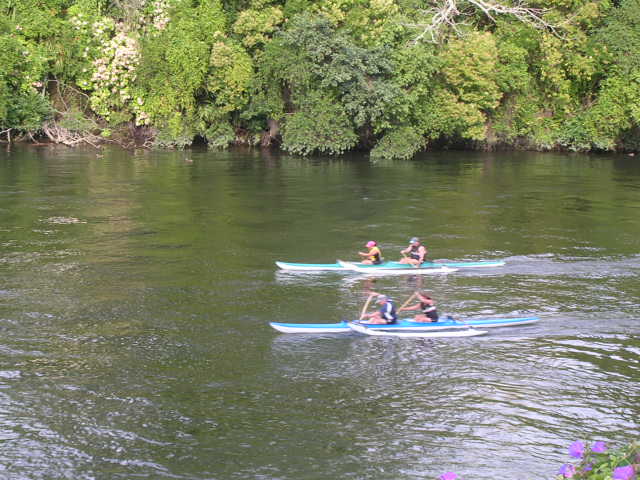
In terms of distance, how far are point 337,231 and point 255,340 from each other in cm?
1201

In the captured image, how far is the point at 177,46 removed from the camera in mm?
50031

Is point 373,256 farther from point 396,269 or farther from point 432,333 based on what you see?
point 432,333

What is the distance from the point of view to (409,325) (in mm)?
18828

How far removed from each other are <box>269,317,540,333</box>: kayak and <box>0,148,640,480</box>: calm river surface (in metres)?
0.20

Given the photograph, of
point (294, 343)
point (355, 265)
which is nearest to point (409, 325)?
point (294, 343)

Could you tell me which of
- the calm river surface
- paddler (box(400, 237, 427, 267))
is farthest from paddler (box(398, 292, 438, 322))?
paddler (box(400, 237, 427, 267))

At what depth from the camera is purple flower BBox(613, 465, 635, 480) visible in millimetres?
6444

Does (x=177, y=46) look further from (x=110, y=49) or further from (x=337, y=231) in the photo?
(x=337, y=231)

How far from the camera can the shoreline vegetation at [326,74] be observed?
47.5 m

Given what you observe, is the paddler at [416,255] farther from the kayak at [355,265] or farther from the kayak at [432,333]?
the kayak at [432,333]

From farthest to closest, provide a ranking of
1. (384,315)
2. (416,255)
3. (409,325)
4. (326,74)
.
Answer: (326,74) < (416,255) < (409,325) < (384,315)

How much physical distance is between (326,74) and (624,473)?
41320mm

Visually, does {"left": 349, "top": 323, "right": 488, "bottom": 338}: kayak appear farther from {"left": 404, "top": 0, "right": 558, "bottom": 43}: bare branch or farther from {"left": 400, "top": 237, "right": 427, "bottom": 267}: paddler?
{"left": 404, "top": 0, "right": 558, "bottom": 43}: bare branch

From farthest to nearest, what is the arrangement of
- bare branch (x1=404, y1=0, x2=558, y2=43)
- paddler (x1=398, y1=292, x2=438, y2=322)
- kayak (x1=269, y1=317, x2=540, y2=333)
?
bare branch (x1=404, y1=0, x2=558, y2=43) → paddler (x1=398, y1=292, x2=438, y2=322) → kayak (x1=269, y1=317, x2=540, y2=333)
